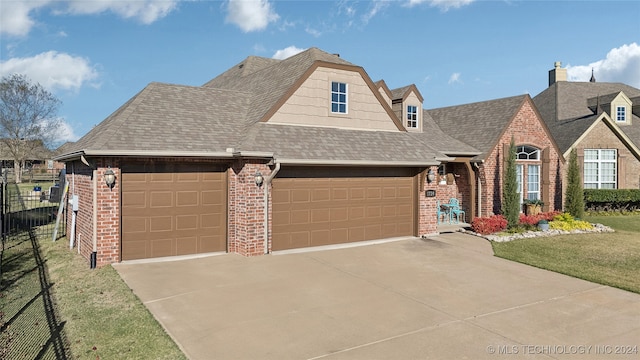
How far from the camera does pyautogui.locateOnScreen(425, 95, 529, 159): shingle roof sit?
59.8 feet

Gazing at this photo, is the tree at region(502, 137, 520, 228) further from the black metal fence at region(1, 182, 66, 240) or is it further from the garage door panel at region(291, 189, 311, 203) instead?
the black metal fence at region(1, 182, 66, 240)

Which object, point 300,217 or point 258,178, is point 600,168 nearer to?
point 300,217

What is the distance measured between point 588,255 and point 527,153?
852 centimetres

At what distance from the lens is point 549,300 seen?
7.48m

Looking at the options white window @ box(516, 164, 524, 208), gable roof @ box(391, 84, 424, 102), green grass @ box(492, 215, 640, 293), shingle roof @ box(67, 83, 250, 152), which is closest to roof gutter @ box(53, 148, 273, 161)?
shingle roof @ box(67, 83, 250, 152)

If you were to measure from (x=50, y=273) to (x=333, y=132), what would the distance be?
28.0 ft

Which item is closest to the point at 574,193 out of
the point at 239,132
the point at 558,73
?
the point at 239,132

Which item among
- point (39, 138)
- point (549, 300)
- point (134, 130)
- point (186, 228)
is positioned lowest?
point (549, 300)

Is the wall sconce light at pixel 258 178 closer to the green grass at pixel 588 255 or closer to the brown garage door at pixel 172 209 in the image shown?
the brown garage door at pixel 172 209

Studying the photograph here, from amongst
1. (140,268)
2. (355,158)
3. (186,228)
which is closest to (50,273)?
(140,268)

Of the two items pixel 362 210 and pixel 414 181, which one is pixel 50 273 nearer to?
pixel 362 210

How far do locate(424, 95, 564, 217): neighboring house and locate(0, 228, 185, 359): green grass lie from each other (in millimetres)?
13599

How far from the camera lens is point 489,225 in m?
14.6

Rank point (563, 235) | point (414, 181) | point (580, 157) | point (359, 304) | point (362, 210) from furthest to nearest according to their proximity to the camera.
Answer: point (580, 157)
point (563, 235)
point (414, 181)
point (362, 210)
point (359, 304)
